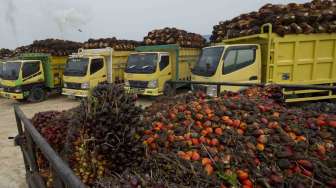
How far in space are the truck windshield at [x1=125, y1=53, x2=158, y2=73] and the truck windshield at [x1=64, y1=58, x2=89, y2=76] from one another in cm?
196

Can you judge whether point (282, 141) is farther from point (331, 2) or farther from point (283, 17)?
point (331, 2)

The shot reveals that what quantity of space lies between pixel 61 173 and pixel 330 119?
2678mm

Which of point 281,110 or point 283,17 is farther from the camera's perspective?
point 283,17

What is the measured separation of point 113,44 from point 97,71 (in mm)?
2950

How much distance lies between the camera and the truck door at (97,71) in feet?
38.1

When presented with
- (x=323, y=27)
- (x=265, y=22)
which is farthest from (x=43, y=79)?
(x=323, y=27)

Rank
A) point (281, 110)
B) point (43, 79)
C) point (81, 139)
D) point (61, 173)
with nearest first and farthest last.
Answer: point (61, 173) → point (81, 139) → point (281, 110) → point (43, 79)

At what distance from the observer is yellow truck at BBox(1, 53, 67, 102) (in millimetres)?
11698

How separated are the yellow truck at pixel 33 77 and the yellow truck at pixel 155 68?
4421mm

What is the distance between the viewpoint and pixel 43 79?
1291 centimetres

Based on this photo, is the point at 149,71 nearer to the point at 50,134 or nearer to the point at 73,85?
the point at 73,85

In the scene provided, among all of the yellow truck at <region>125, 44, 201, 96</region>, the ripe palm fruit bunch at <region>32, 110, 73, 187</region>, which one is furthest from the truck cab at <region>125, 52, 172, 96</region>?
the ripe palm fruit bunch at <region>32, 110, 73, 187</region>

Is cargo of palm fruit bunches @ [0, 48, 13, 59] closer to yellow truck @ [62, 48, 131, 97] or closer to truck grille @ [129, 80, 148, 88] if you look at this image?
yellow truck @ [62, 48, 131, 97]

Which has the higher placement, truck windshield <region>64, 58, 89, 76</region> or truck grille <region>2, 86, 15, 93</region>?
truck windshield <region>64, 58, 89, 76</region>
